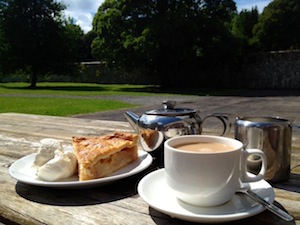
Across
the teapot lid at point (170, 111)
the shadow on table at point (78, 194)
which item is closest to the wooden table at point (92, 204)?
the shadow on table at point (78, 194)

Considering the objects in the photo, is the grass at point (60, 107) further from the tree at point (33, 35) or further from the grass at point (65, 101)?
the tree at point (33, 35)

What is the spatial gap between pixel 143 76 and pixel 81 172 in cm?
2009

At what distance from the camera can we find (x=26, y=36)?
20125 mm

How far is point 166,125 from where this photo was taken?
0.95 meters

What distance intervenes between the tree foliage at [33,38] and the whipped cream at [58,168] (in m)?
21.0

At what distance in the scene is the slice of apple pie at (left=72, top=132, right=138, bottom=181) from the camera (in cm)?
77

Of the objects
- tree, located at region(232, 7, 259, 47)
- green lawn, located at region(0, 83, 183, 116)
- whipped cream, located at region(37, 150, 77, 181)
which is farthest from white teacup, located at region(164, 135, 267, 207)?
tree, located at region(232, 7, 259, 47)

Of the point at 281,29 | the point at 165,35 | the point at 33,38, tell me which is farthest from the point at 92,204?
the point at 281,29

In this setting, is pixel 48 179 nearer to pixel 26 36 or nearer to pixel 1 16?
pixel 26 36

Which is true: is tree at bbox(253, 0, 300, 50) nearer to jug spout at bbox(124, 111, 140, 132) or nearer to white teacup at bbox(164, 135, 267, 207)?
jug spout at bbox(124, 111, 140, 132)

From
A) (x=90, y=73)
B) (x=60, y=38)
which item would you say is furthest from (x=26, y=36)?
(x=90, y=73)

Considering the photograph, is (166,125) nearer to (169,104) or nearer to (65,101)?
(169,104)

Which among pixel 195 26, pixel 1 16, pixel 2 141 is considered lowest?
pixel 2 141

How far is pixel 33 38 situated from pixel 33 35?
0.36m
